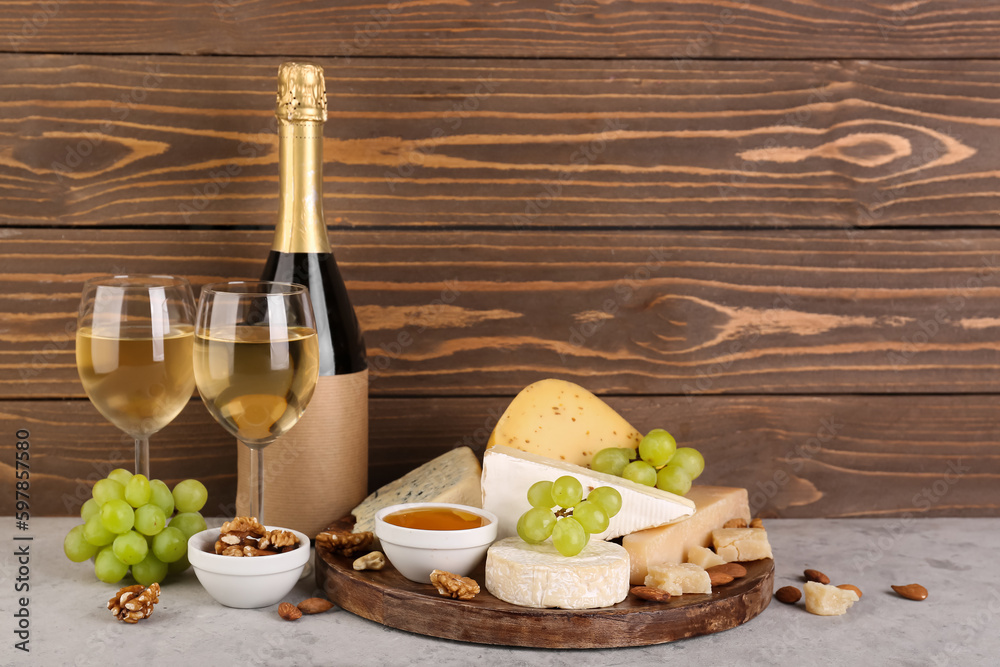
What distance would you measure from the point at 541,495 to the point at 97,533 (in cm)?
46

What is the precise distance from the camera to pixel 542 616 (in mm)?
754

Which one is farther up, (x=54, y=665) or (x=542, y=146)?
(x=542, y=146)

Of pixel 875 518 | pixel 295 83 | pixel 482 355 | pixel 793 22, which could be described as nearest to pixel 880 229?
pixel 793 22

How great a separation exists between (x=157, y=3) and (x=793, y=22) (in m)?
0.86

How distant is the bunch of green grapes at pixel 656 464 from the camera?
3.07ft

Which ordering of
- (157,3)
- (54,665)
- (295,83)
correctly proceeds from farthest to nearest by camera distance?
(157,3), (295,83), (54,665)

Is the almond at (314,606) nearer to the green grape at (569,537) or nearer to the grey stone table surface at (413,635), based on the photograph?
the grey stone table surface at (413,635)

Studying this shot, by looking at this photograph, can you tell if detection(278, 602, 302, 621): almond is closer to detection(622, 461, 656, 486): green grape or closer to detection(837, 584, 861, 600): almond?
detection(622, 461, 656, 486): green grape

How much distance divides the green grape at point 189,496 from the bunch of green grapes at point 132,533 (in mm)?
17

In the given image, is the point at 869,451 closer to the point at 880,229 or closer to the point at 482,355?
the point at 880,229

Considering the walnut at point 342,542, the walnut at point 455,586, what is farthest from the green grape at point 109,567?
the walnut at point 455,586

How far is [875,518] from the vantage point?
121cm

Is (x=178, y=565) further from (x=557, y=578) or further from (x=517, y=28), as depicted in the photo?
(x=517, y=28)

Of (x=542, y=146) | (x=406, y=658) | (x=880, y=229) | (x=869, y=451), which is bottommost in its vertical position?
(x=406, y=658)
